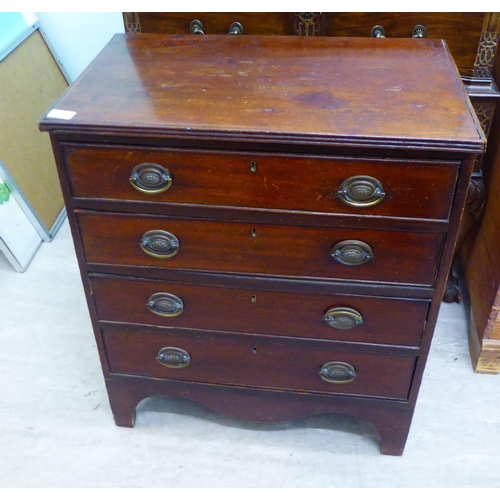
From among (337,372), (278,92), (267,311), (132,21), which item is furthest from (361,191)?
(132,21)

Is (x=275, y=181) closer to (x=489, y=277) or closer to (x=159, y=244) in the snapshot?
(x=159, y=244)

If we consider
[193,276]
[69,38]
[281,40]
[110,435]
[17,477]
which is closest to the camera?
[193,276]

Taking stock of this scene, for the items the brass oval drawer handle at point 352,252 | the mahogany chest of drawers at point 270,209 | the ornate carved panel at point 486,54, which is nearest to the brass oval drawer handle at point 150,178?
the mahogany chest of drawers at point 270,209

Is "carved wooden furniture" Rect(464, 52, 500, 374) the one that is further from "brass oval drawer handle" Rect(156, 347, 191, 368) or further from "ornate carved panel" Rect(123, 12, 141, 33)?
"ornate carved panel" Rect(123, 12, 141, 33)

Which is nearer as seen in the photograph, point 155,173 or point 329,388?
point 155,173

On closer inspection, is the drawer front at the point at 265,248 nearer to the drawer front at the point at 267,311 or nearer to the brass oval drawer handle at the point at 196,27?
the drawer front at the point at 267,311

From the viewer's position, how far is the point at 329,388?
136 centimetres

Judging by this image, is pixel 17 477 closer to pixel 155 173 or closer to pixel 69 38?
pixel 155 173

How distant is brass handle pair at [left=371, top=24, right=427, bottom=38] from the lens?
55.2 inches

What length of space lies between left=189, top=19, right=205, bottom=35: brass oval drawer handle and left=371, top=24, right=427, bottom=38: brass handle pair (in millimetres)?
433

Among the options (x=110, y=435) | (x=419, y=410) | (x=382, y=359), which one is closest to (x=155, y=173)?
(x=382, y=359)

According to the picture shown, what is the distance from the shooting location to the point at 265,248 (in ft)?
3.74

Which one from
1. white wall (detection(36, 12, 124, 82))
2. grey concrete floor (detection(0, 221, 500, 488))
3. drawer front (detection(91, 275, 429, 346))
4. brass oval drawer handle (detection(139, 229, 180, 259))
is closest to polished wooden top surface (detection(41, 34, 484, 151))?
brass oval drawer handle (detection(139, 229, 180, 259))

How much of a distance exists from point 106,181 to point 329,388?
71cm
